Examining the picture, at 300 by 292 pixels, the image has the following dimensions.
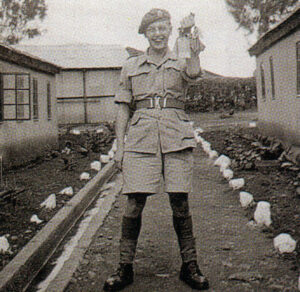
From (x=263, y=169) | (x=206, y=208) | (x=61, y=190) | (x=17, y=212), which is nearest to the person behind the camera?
(x=17, y=212)

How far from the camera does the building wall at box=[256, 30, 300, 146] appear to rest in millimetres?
12352

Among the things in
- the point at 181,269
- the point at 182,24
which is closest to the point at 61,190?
the point at 181,269

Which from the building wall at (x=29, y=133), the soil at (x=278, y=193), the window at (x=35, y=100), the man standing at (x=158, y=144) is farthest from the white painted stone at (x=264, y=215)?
the window at (x=35, y=100)

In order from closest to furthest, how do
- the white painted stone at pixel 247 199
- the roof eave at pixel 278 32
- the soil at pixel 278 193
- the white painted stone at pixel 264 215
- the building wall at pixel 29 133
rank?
the soil at pixel 278 193 < the white painted stone at pixel 264 215 < the white painted stone at pixel 247 199 < the roof eave at pixel 278 32 < the building wall at pixel 29 133

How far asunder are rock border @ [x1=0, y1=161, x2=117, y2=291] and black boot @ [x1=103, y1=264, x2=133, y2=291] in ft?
2.50

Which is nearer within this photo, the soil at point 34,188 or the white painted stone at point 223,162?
the soil at point 34,188

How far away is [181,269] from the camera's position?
428 cm

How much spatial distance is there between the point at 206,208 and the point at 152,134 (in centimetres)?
334

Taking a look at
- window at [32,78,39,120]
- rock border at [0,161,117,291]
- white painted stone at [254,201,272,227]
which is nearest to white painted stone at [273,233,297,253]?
white painted stone at [254,201,272,227]

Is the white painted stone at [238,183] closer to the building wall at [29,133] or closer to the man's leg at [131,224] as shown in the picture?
the man's leg at [131,224]

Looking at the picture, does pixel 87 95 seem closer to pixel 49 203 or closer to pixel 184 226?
pixel 49 203

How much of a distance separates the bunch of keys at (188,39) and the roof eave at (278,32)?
24.1 ft

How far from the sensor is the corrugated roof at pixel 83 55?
92.1 ft

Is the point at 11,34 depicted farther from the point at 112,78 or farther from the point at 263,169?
the point at 263,169
